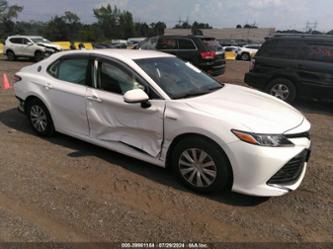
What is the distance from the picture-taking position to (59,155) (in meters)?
4.87

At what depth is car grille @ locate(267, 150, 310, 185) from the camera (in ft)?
11.4

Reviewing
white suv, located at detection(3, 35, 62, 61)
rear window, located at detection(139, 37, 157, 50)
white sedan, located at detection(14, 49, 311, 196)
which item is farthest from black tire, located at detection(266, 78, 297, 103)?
white suv, located at detection(3, 35, 62, 61)

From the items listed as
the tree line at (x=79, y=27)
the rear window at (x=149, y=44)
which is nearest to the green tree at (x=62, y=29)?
the tree line at (x=79, y=27)

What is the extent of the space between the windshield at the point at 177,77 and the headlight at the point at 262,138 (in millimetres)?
963

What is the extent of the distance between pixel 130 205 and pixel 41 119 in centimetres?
259

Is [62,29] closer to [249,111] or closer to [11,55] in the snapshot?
[11,55]

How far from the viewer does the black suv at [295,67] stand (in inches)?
309

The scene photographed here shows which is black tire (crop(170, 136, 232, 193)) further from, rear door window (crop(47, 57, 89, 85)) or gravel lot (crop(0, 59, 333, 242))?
rear door window (crop(47, 57, 89, 85))

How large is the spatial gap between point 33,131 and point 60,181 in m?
2.06

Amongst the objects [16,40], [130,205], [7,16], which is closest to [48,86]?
[130,205]

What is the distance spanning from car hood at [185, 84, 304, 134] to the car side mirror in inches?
19.6

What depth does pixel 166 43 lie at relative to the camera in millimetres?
13219

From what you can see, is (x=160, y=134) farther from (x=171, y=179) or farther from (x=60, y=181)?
(x=60, y=181)

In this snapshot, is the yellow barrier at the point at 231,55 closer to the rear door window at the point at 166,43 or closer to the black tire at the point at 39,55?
the black tire at the point at 39,55
